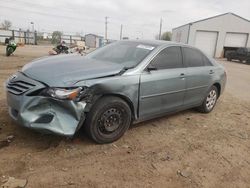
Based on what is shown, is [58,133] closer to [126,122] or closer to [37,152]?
[37,152]

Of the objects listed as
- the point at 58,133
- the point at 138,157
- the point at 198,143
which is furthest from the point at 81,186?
the point at 198,143

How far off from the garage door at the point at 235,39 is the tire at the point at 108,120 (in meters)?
35.2

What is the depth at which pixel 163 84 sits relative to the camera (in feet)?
14.1

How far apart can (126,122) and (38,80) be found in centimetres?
145

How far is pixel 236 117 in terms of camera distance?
586cm

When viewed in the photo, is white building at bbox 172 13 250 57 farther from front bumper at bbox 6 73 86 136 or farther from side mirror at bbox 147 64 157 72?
front bumper at bbox 6 73 86 136

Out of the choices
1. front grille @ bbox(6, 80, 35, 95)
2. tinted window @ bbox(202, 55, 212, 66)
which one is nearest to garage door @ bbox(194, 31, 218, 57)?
tinted window @ bbox(202, 55, 212, 66)

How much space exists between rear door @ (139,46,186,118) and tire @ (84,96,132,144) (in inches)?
14.3

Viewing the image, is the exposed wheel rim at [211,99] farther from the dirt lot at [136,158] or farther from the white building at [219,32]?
the white building at [219,32]

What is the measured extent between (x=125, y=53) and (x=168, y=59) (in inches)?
31.1

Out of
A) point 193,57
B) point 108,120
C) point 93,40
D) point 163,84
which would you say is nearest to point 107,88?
point 108,120

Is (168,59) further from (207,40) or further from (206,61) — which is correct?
(207,40)

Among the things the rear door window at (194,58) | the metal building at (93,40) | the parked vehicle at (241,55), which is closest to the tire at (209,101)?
the rear door window at (194,58)

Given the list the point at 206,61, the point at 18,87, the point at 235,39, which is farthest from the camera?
the point at 235,39
